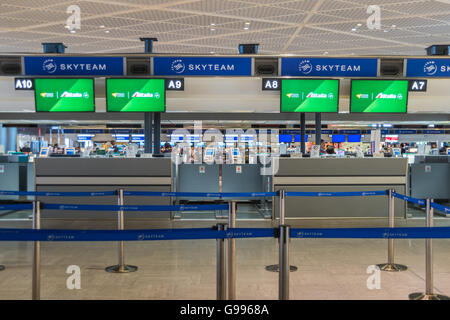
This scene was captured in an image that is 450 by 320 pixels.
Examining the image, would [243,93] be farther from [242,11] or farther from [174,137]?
[174,137]

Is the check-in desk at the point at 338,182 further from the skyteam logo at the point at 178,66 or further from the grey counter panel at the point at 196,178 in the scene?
the skyteam logo at the point at 178,66

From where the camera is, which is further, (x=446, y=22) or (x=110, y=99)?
(x=446, y=22)

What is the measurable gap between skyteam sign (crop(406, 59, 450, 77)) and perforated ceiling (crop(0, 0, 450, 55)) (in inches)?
40.8

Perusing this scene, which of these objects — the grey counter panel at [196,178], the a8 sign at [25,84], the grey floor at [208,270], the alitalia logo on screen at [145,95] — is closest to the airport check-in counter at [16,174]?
the a8 sign at [25,84]

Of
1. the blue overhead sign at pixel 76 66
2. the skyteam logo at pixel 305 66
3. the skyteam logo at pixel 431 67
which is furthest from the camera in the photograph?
the skyteam logo at pixel 431 67

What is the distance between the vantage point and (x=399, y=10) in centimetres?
885

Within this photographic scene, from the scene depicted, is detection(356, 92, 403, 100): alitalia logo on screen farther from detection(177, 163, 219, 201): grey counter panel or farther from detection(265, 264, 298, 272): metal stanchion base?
detection(265, 264, 298, 272): metal stanchion base

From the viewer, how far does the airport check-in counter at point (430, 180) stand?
10.1 metres

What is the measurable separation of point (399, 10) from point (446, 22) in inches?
68.1

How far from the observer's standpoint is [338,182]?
26.5 feet

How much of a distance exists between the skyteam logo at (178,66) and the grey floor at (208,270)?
3.40 m

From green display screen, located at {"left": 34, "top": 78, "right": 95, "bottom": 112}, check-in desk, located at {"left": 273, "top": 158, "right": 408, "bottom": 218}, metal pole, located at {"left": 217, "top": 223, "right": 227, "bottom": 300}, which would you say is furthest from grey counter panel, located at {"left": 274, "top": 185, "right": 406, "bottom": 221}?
metal pole, located at {"left": 217, "top": 223, "right": 227, "bottom": 300}

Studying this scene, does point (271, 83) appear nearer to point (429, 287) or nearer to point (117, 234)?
point (429, 287)
